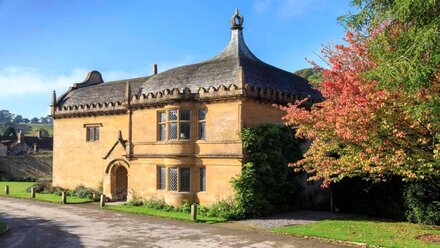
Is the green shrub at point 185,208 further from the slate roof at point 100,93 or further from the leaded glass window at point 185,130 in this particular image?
the slate roof at point 100,93

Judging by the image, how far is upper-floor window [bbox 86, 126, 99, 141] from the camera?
31559 millimetres

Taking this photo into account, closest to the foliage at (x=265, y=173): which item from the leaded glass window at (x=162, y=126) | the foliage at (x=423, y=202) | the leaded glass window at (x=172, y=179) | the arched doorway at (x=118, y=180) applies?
the leaded glass window at (x=172, y=179)

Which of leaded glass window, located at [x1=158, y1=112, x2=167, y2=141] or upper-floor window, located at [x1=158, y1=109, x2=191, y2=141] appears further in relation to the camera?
leaded glass window, located at [x1=158, y1=112, x2=167, y2=141]

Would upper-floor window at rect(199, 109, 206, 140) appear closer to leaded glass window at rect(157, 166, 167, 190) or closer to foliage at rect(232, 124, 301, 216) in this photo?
foliage at rect(232, 124, 301, 216)

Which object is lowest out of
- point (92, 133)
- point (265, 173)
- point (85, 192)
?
point (85, 192)

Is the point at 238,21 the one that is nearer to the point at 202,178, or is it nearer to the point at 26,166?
the point at 202,178

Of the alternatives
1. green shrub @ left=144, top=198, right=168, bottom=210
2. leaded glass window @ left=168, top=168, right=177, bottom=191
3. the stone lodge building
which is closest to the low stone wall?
the stone lodge building

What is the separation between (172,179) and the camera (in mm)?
23781

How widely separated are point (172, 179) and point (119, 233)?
23.3 feet

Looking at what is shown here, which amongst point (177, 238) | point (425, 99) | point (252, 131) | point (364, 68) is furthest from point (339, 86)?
point (177, 238)

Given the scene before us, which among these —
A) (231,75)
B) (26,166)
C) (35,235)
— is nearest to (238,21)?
(231,75)

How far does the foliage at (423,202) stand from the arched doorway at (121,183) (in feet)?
60.6

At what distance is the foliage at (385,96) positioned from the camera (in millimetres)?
10516

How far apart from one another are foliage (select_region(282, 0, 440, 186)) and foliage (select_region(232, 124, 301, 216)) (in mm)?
4768
